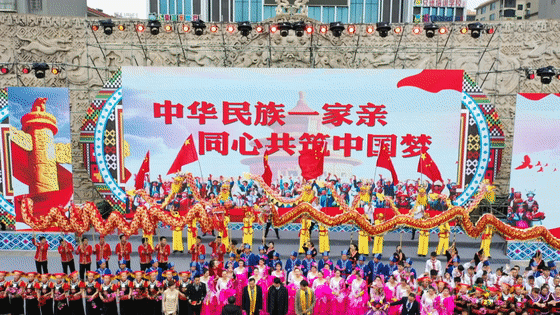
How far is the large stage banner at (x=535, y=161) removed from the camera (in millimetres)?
10133

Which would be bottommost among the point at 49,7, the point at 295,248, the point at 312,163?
the point at 295,248

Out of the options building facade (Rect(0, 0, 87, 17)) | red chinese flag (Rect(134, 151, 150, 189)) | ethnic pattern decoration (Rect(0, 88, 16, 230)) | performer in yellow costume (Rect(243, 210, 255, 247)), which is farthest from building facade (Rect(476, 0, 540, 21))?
ethnic pattern decoration (Rect(0, 88, 16, 230))

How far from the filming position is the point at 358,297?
7.07m

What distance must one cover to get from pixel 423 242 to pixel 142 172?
22.4ft

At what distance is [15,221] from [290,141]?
663 centimetres

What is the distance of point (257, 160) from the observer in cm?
1162

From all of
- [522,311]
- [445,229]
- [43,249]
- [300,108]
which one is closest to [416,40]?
[300,108]

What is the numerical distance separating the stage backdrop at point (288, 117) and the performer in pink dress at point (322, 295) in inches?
182

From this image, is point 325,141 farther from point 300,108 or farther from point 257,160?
point 257,160

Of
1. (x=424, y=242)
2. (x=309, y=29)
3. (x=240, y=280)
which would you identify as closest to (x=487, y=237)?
(x=424, y=242)

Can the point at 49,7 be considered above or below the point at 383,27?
above

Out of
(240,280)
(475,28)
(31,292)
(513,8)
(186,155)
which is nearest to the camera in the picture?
(31,292)

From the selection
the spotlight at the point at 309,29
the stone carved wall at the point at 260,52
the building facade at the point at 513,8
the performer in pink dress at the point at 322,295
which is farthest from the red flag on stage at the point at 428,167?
the building facade at the point at 513,8

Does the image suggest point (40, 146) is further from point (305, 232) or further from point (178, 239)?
point (305, 232)
